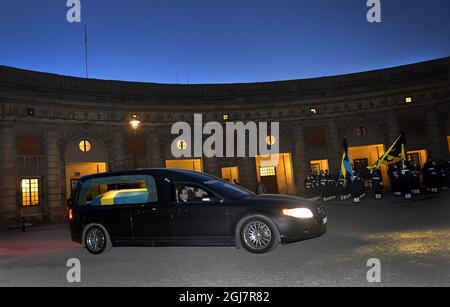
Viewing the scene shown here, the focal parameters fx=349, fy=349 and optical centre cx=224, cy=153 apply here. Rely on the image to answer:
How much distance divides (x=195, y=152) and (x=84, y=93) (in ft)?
31.2

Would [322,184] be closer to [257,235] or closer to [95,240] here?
[257,235]

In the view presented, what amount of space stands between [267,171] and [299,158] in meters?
2.99

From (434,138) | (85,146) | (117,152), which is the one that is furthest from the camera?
(434,138)

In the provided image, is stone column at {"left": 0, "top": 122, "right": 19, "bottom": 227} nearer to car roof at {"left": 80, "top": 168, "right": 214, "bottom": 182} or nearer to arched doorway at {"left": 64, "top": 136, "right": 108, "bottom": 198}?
arched doorway at {"left": 64, "top": 136, "right": 108, "bottom": 198}

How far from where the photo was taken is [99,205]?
8172 mm

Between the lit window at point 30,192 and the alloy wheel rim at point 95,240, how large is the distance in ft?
57.0

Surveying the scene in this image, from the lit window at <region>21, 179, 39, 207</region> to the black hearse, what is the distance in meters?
16.9

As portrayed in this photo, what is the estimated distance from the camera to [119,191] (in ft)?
26.7

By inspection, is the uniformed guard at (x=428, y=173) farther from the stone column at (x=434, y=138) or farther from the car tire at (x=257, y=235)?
the car tire at (x=257, y=235)

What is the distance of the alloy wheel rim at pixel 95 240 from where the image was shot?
8.09 metres

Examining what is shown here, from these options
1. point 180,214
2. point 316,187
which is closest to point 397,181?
point 316,187

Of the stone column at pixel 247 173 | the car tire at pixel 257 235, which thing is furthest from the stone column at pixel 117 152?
the car tire at pixel 257 235

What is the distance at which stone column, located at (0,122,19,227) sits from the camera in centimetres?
2169
